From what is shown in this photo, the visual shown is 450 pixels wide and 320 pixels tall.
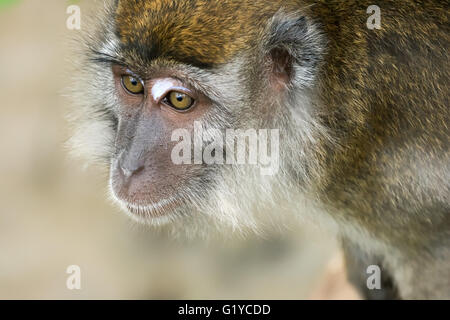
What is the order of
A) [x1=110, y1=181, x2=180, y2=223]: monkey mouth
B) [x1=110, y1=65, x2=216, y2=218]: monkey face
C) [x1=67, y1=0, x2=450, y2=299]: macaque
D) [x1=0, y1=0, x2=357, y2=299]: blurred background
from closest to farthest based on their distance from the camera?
[x1=67, y1=0, x2=450, y2=299]: macaque → [x1=110, y1=65, x2=216, y2=218]: monkey face → [x1=110, y1=181, x2=180, y2=223]: monkey mouth → [x1=0, y1=0, x2=357, y2=299]: blurred background

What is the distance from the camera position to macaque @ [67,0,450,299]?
4.27m

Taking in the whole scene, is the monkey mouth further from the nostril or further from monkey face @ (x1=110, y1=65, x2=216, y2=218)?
the nostril

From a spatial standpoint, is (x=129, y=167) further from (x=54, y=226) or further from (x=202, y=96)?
(x=54, y=226)

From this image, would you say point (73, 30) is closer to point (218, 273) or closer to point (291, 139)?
point (291, 139)

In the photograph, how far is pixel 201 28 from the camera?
426 centimetres

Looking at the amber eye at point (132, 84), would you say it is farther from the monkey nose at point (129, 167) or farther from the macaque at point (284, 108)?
the monkey nose at point (129, 167)

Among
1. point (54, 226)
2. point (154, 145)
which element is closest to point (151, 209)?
point (154, 145)

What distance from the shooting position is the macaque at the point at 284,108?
4.27m

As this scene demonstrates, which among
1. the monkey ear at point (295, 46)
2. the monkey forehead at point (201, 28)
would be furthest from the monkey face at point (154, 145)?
the monkey ear at point (295, 46)

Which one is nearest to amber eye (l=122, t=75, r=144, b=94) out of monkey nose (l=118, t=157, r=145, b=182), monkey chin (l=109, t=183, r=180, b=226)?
monkey nose (l=118, t=157, r=145, b=182)

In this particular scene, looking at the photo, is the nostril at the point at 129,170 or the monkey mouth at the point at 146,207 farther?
the monkey mouth at the point at 146,207

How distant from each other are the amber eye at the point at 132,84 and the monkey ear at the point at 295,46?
0.86 meters

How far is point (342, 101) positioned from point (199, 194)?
1.10 m

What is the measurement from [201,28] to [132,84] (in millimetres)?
667
